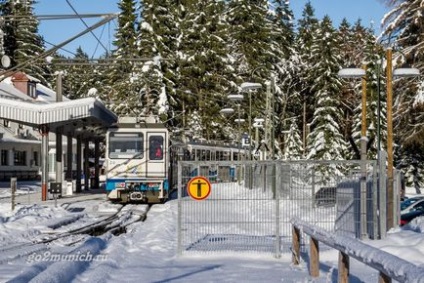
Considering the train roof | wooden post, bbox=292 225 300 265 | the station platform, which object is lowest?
the station platform

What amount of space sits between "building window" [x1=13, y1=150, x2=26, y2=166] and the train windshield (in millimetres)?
→ 33690

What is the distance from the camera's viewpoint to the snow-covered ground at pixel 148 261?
34.4ft

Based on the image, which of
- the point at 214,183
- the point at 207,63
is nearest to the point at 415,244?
the point at 214,183

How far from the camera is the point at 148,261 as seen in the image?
1261cm

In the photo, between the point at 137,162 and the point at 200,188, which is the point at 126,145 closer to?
the point at 137,162

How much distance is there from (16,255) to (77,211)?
1332 centimetres

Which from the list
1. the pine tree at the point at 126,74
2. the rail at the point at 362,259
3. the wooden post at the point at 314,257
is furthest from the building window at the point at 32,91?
the wooden post at the point at 314,257

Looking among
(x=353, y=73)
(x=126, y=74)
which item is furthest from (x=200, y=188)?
(x=126, y=74)

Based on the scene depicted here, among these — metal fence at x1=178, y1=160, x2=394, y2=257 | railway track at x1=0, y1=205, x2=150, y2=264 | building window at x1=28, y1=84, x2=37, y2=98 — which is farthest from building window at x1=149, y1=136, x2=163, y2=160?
building window at x1=28, y1=84, x2=37, y2=98

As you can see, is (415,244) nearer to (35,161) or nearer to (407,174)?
(407,174)

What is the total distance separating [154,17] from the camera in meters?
61.6

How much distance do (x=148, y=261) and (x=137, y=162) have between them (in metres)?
17.4

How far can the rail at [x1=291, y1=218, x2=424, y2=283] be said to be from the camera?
18.8ft

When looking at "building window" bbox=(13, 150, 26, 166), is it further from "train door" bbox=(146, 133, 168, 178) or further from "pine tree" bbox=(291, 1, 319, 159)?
"train door" bbox=(146, 133, 168, 178)
